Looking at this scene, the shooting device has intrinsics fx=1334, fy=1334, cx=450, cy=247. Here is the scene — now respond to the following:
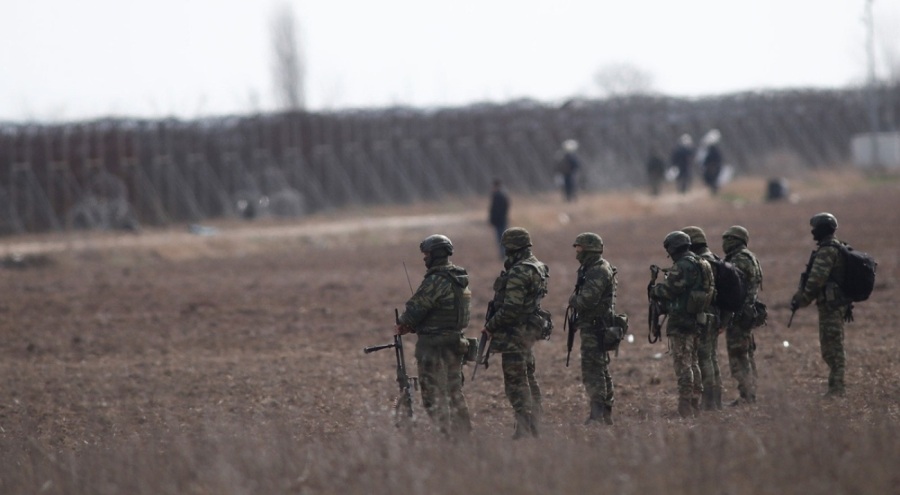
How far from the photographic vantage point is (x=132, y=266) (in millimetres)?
29641

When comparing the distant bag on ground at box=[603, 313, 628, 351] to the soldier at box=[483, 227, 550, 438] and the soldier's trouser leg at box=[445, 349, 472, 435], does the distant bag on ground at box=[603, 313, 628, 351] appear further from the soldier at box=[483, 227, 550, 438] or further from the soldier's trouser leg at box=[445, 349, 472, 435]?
the soldier's trouser leg at box=[445, 349, 472, 435]

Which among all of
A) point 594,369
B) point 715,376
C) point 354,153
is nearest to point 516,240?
point 594,369

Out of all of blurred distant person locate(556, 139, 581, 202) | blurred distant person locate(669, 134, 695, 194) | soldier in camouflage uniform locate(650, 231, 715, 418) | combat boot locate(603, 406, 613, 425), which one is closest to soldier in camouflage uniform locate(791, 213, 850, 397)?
soldier in camouflage uniform locate(650, 231, 715, 418)

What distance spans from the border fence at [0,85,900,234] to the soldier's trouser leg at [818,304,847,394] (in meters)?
28.4

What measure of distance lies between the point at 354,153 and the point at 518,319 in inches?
1450

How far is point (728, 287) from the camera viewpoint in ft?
37.4

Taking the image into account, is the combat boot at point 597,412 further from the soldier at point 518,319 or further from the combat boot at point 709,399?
the combat boot at point 709,399

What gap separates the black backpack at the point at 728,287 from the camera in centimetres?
1138

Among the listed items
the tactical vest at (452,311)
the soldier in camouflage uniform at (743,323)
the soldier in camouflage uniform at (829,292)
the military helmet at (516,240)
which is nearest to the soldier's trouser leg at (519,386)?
the tactical vest at (452,311)

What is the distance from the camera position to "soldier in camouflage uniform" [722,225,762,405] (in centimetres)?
1198

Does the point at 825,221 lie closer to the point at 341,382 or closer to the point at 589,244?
the point at 589,244

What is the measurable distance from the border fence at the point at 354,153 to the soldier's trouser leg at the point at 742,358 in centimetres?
2791

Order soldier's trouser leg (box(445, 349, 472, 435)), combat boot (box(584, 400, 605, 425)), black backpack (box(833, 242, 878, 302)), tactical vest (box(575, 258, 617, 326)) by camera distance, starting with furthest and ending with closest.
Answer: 1. black backpack (box(833, 242, 878, 302))
2. combat boot (box(584, 400, 605, 425))
3. tactical vest (box(575, 258, 617, 326))
4. soldier's trouser leg (box(445, 349, 472, 435))

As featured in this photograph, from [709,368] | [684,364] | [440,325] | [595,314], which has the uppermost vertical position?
[440,325]
